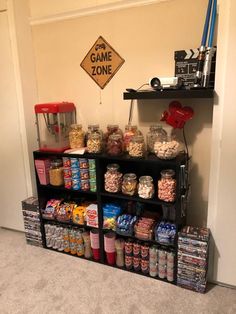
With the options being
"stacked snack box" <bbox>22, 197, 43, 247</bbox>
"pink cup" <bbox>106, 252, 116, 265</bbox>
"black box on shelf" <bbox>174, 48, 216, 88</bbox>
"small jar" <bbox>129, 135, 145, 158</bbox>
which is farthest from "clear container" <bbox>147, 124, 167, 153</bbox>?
"stacked snack box" <bbox>22, 197, 43, 247</bbox>

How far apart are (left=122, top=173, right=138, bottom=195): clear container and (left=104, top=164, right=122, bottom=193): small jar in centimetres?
5

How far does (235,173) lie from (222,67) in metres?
0.70

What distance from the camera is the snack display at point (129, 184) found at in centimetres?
199

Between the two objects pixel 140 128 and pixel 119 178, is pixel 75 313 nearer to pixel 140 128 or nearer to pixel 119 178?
pixel 119 178

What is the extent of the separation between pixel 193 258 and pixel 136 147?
0.89 metres

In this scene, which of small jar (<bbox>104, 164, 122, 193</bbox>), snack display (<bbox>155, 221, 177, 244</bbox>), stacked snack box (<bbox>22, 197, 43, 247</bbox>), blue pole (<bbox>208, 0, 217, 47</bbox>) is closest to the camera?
blue pole (<bbox>208, 0, 217, 47</bbox>)

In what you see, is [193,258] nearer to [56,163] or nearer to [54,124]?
[56,163]

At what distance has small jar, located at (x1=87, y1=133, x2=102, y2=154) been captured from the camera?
2.09 metres

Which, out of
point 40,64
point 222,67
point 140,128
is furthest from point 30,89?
point 222,67

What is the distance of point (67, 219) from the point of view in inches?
91.1

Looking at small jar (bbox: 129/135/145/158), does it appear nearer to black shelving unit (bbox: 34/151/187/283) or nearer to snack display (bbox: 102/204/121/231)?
black shelving unit (bbox: 34/151/187/283)

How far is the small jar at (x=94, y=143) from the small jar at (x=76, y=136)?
0.19 meters

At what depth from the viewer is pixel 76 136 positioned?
2262 millimetres

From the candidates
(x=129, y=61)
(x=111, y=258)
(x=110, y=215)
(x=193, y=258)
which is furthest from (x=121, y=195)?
(x=129, y=61)
